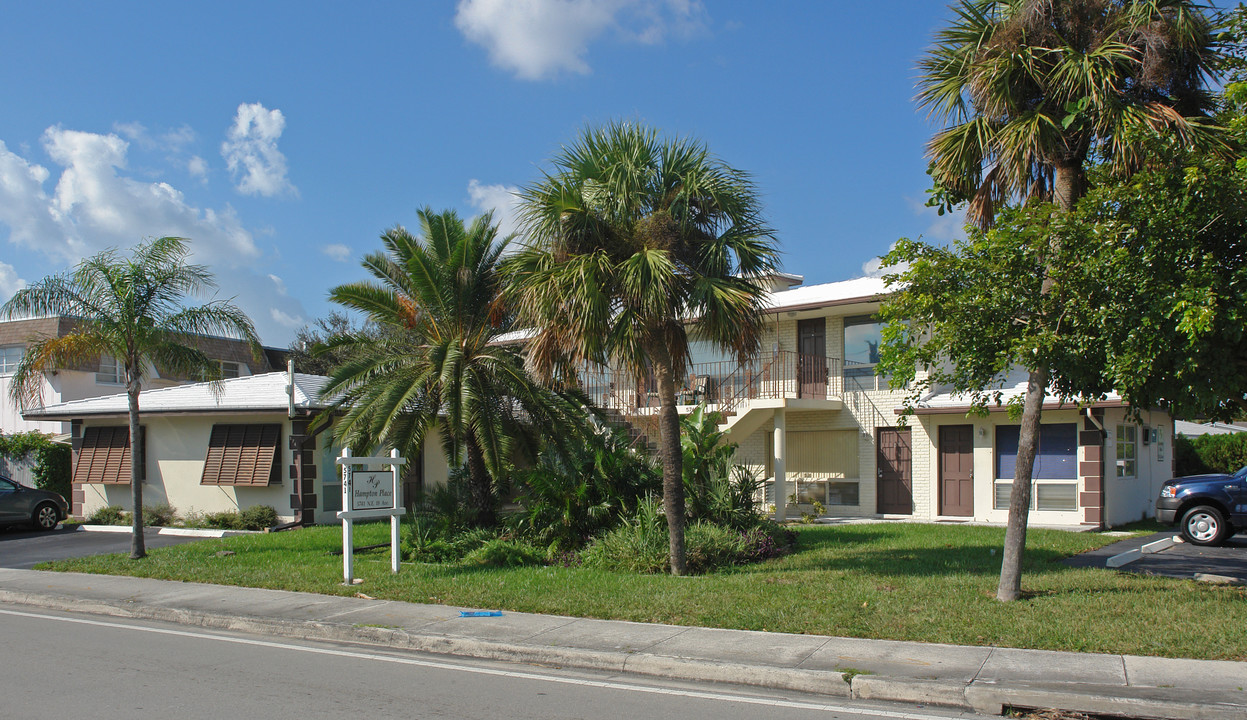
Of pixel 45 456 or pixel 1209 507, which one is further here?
pixel 45 456

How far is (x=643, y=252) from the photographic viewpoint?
1123cm

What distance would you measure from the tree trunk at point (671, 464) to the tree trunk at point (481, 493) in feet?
13.8

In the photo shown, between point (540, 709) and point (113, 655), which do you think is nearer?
point (540, 709)

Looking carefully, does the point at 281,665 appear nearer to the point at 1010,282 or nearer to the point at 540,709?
the point at 540,709

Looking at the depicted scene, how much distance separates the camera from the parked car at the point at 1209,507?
50.2 feet

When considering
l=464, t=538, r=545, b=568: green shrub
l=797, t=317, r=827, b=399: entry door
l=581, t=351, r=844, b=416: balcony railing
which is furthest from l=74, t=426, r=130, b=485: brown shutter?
l=797, t=317, r=827, b=399: entry door

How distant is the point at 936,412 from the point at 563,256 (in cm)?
1092

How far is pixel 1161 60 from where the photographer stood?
9133mm

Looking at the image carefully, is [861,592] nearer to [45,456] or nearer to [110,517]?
[110,517]

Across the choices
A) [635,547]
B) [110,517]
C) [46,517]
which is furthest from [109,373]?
[635,547]

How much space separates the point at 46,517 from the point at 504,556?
13324mm

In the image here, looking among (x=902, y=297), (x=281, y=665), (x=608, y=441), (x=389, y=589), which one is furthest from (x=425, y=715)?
(x=608, y=441)

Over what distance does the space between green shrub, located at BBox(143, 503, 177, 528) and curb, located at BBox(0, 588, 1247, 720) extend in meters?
12.5

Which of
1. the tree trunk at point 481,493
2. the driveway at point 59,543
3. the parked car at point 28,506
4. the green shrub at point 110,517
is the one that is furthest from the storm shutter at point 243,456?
the tree trunk at point 481,493
